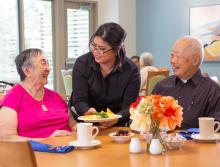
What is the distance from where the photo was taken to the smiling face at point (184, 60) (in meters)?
2.49

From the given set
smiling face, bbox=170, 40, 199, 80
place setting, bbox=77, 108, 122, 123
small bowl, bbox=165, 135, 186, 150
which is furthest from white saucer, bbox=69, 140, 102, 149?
smiling face, bbox=170, 40, 199, 80

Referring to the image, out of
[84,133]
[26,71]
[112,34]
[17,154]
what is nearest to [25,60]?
[26,71]

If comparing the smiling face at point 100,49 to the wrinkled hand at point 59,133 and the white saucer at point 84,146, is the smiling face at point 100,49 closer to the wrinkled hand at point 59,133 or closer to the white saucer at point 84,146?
the wrinkled hand at point 59,133

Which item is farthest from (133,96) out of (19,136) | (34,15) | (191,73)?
(34,15)

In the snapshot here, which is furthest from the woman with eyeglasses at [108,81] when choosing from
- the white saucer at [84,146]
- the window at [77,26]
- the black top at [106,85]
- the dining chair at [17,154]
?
the window at [77,26]

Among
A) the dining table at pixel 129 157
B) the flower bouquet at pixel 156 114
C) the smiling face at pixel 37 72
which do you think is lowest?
the dining table at pixel 129 157

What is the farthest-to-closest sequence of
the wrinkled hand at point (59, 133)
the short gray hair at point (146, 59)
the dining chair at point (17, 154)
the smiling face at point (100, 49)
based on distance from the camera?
the short gray hair at point (146, 59) → the smiling face at point (100, 49) → the wrinkled hand at point (59, 133) → the dining chair at point (17, 154)

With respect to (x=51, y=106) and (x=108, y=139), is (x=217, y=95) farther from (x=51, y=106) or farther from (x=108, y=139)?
(x=51, y=106)

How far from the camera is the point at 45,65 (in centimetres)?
248

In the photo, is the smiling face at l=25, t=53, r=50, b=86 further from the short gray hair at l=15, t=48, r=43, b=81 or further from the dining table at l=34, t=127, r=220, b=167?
the dining table at l=34, t=127, r=220, b=167

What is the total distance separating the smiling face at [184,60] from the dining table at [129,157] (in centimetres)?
70

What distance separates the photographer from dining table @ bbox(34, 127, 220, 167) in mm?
1540

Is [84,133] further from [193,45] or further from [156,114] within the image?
[193,45]

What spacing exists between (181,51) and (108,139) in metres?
0.81
